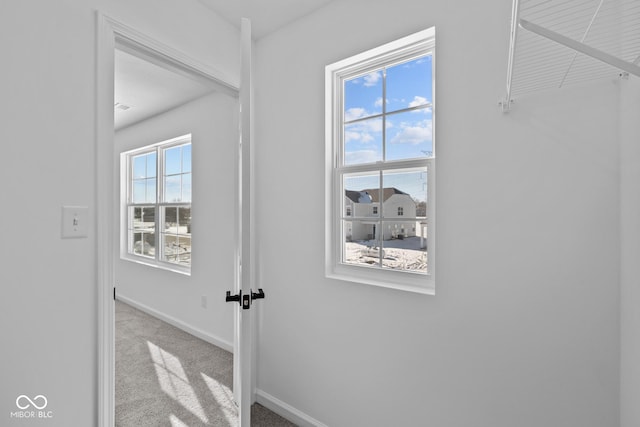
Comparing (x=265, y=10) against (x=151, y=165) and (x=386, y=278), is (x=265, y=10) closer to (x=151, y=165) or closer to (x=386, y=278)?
(x=386, y=278)

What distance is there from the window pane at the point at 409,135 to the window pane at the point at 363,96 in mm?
140

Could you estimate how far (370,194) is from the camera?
1823 millimetres

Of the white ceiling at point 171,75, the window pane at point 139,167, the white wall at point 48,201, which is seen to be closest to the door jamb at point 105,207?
the white wall at point 48,201

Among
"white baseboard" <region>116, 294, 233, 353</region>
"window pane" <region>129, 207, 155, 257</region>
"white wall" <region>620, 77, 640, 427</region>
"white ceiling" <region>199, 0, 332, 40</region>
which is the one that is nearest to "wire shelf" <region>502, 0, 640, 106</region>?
"white wall" <region>620, 77, 640, 427</region>

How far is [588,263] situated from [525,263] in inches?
7.7

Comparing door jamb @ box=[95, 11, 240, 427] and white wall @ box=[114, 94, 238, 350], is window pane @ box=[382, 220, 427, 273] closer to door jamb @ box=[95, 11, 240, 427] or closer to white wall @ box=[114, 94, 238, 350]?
door jamb @ box=[95, 11, 240, 427]

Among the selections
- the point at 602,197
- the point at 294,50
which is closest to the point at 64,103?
the point at 294,50

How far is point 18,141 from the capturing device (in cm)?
115

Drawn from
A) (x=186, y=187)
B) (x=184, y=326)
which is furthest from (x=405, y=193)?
(x=184, y=326)

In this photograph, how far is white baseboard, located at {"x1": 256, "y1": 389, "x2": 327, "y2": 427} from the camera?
1913mm

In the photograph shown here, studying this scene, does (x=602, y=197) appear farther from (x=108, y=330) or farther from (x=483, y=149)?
(x=108, y=330)

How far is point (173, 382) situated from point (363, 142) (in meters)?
2.31

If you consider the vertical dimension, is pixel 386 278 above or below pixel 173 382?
above

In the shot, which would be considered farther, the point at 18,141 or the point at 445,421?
the point at 445,421
